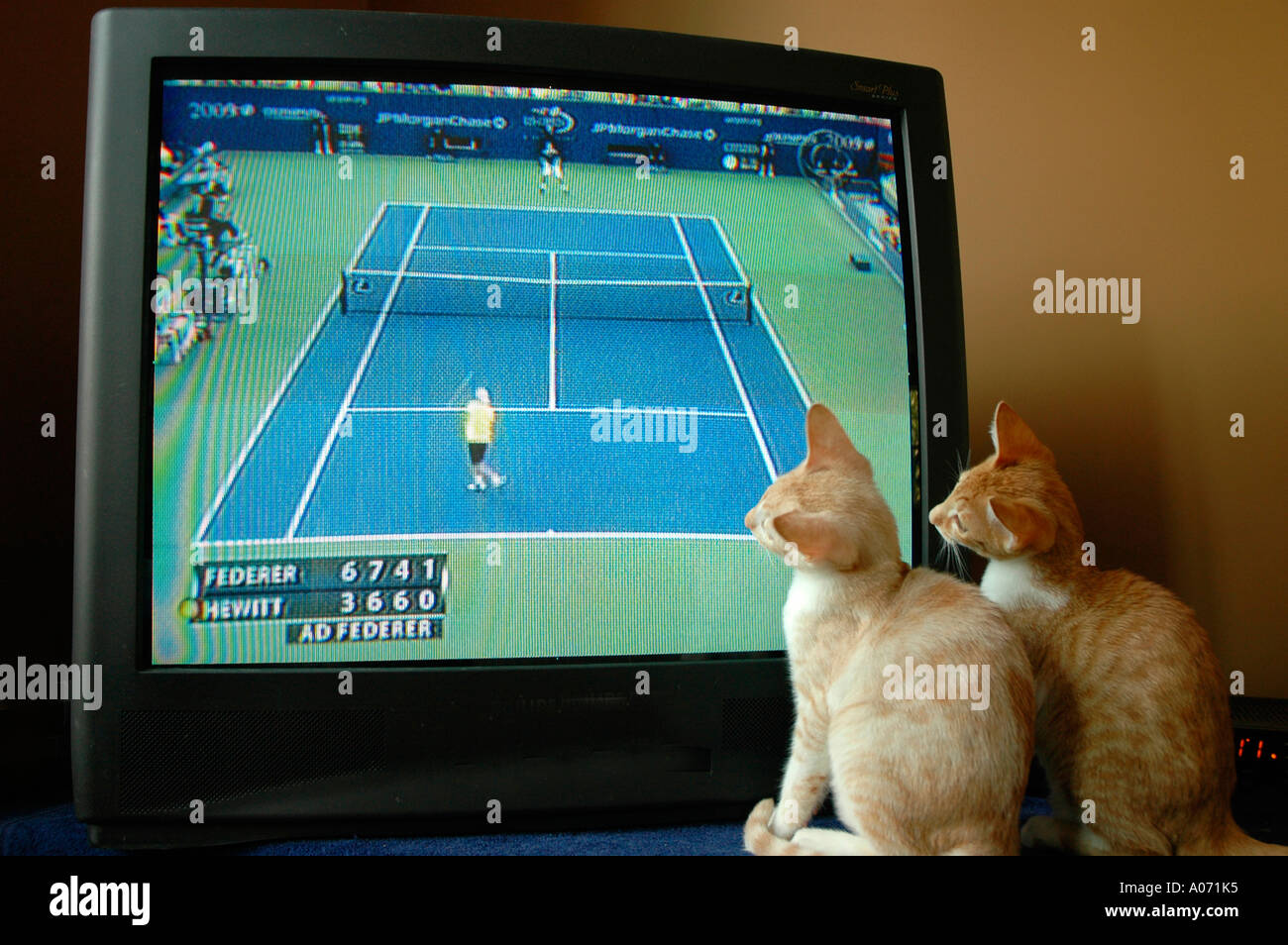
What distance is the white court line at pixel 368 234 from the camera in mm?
1148

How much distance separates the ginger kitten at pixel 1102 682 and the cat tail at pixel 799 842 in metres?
0.25

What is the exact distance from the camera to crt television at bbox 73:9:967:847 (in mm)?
1121

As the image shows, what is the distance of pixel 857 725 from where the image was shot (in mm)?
1016

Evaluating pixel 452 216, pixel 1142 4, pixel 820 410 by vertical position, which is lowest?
pixel 820 410

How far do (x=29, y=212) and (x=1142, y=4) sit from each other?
1901 millimetres

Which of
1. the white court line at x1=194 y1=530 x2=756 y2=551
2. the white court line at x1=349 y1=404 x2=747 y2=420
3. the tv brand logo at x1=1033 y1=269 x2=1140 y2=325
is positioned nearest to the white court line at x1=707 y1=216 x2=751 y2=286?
the white court line at x1=349 y1=404 x2=747 y2=420

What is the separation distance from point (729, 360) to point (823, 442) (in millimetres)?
156

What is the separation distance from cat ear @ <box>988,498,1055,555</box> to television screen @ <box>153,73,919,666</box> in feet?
0.58

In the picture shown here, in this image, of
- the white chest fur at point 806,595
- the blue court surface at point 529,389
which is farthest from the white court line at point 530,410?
the white chest fur at point 806,595

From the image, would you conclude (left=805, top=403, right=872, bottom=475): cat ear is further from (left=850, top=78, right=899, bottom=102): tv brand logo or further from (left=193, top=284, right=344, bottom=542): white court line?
(left=193, top=284, right=344, bottom=542): white court line
